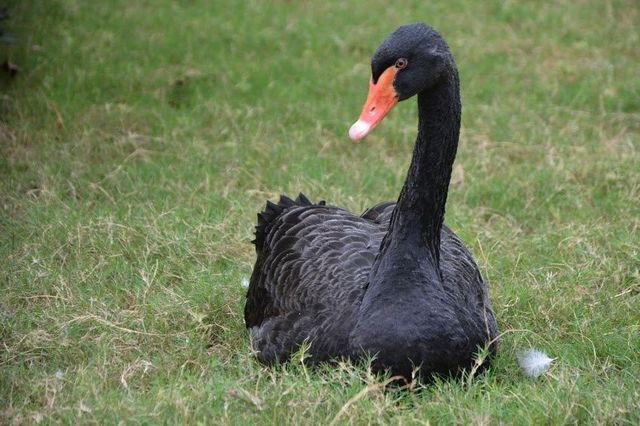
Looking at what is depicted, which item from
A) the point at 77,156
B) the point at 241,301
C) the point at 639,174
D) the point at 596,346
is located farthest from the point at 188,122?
the point at 596,346

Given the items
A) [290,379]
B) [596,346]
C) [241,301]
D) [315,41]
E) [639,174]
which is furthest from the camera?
[315,41]

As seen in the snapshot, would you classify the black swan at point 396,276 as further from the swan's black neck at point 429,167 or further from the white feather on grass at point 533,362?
the white feather on grass at point 533,362

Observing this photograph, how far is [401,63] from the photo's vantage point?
4.08 m

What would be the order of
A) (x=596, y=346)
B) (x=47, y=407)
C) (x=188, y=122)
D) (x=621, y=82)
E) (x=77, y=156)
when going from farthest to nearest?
(x=621, y=82) < (x=188, y=122) < (x=77, y=156) < (x=596, y=346) < (x=47, y=407)

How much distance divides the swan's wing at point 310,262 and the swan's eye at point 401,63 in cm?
96

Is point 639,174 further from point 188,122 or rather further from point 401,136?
point 188,122

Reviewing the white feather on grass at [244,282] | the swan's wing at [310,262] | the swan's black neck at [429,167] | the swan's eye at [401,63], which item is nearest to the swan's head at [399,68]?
the swan's eye at [401,63]

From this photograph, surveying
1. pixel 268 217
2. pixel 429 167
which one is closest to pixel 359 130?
pixel 429 167

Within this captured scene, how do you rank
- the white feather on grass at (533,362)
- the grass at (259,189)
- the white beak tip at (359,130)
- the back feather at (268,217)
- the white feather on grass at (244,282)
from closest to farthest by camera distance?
the white beak tip at (359,130) → the grass at (259,189) → the white feather on grass at (533,362) → the back feather at (268,217) → the white feather on grass at (244,282)

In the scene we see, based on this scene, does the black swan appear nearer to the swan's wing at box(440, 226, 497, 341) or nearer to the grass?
the swan's wing at box(440, 226, 497, 341)

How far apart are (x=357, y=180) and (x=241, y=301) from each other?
1950 millimetres

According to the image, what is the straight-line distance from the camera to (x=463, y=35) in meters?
9.47

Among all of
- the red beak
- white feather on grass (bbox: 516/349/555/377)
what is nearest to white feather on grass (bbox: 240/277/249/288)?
white feather on grass (bbox: 516/349/555/377)

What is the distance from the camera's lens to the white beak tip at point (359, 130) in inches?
153
